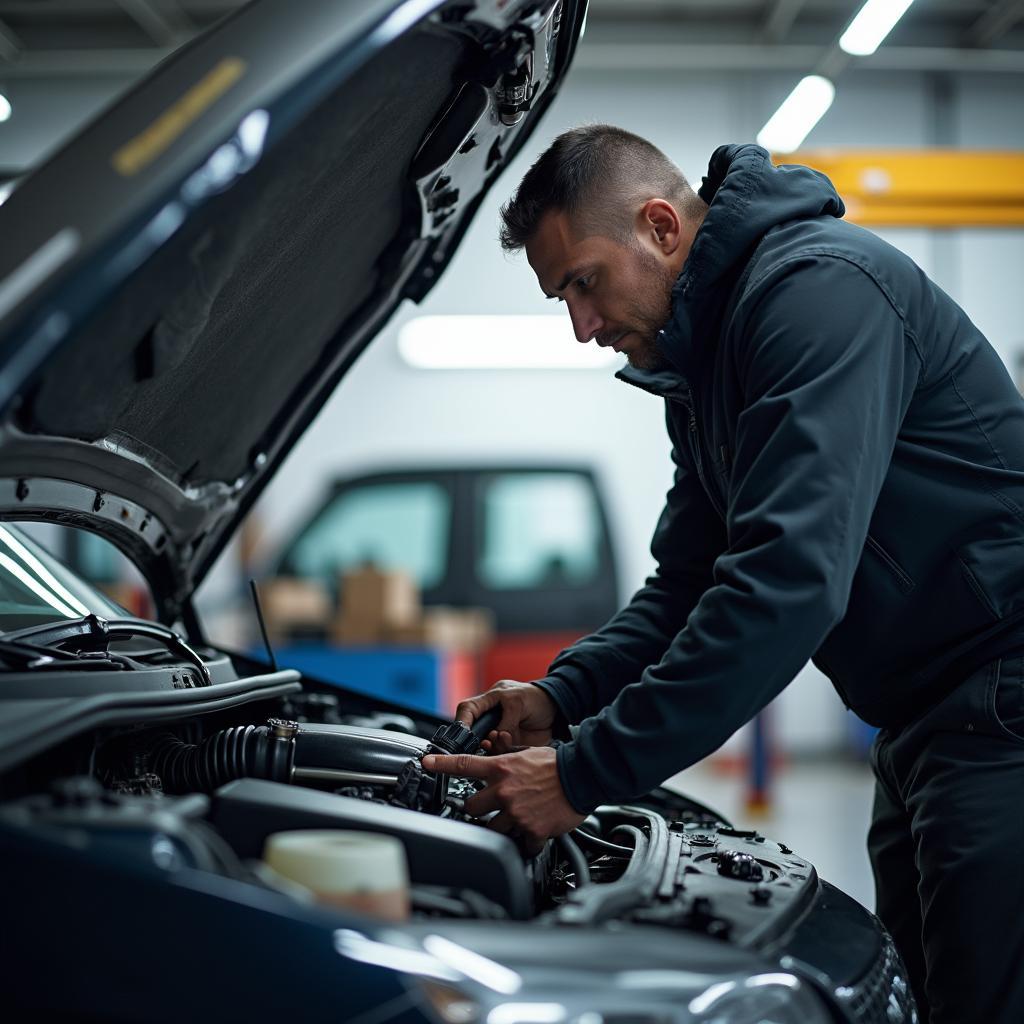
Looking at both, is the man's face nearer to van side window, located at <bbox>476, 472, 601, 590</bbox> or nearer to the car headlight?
the car headlight

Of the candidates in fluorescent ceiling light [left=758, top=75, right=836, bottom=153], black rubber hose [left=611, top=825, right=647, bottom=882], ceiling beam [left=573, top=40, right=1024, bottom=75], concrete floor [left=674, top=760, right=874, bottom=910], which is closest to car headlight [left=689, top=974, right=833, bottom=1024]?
black rubber hose [left=611, top=825, right=647, bottom=882]

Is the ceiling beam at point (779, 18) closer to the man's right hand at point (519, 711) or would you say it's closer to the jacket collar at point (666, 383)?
the jacket collar at point (666, 383)

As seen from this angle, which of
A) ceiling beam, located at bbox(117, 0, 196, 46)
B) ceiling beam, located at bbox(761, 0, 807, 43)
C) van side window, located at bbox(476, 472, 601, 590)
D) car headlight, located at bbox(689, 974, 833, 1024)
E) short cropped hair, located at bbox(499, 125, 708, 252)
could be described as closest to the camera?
car headlight, located at bbox(689, 974, 833, 1024)

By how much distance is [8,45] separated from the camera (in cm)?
721

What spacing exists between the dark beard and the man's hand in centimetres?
69

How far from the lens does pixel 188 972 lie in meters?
0.90

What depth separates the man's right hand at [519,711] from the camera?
180 centimetres

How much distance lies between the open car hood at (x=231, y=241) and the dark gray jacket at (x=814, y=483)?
0.41 metres

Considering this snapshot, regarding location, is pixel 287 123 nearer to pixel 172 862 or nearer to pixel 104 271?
pixel 104 271

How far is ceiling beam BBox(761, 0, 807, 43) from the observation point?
685cm

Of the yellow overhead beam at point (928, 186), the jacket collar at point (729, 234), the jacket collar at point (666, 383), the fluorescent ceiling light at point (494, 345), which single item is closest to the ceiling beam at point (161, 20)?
the fluorescent ceiling light at point (494, 345)

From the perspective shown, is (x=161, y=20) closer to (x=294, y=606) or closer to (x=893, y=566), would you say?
(x=294, y=606)

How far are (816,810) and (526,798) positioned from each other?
16.3ft

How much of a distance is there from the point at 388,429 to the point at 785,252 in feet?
21.5
